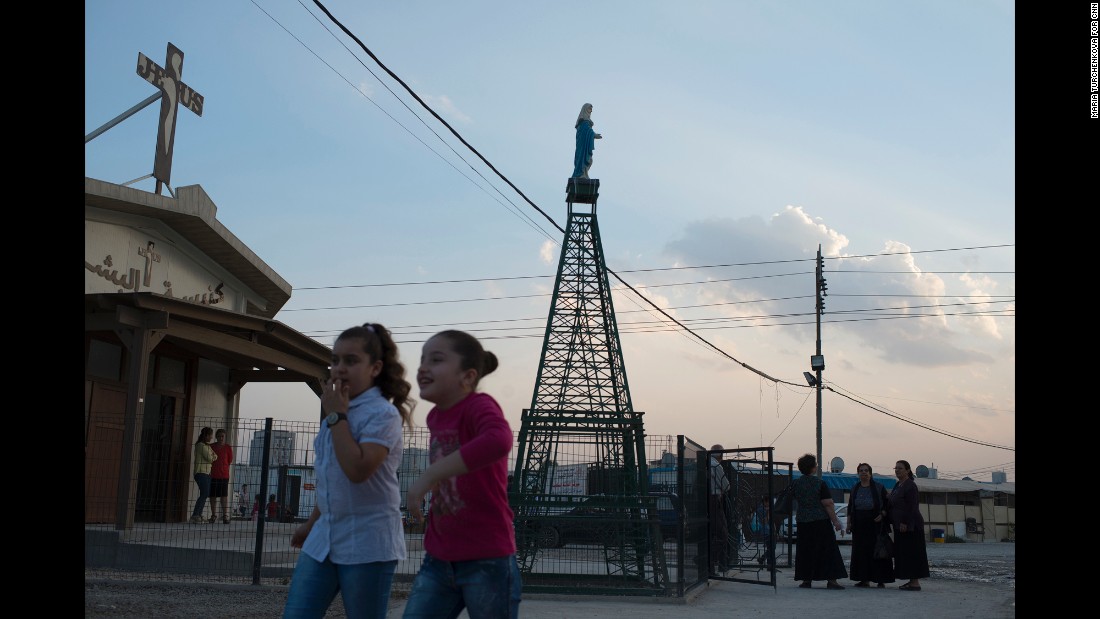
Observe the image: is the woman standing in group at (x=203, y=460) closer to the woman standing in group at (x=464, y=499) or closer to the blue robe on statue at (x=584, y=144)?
the blue robe on statue at (x=584, y=144)

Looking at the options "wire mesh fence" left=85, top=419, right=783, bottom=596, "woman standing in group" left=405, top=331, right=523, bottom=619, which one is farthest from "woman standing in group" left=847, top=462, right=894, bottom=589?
"woman standing in group" left=405, top=331, right=523, bottom=619

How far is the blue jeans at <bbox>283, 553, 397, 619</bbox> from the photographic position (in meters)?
3.98

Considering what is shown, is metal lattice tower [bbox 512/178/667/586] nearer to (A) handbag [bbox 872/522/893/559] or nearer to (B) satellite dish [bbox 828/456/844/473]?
(A) handbag [bbox 872/522/893/559]

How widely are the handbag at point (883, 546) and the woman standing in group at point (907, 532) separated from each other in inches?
3.0

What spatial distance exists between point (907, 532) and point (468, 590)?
35.0ft

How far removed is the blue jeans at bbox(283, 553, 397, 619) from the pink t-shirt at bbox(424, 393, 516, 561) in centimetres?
24

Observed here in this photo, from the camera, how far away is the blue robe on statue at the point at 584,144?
651 inches

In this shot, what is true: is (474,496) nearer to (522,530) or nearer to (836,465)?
(522,530)

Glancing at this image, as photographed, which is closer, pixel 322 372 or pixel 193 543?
pixel 193 543

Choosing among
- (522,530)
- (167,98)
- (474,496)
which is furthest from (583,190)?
(474,496)

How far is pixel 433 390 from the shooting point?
4.23 metres

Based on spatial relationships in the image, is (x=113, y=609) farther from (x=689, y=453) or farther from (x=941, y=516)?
(x=941, y=516)
